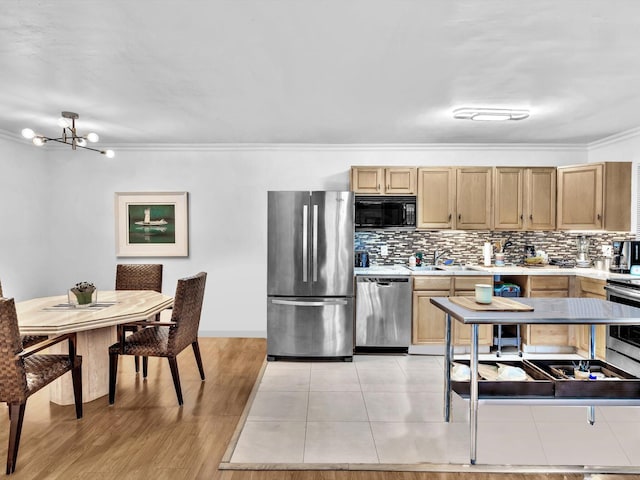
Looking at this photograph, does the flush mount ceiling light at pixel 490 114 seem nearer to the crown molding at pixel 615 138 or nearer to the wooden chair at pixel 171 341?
the crown molding at pixel 615 138

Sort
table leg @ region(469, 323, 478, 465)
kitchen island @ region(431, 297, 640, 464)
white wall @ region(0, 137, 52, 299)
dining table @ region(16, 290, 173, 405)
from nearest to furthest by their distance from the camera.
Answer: kitchen island @ region(431, 297, 640, 464), table leg @ region(469, 323, 478, 465), dining table @ region(16, 290, 173, 405), white wall @ region(0, 137, 52, 299)

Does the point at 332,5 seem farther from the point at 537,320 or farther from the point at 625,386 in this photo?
the point at 625,386

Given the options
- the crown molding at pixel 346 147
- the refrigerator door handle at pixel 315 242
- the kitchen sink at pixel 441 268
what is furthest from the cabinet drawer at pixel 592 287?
the refrigerator door handle at pixel 315 242

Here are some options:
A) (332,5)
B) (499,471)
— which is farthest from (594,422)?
(332,5)

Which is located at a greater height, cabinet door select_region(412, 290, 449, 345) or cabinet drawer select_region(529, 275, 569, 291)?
cabinet drawer select_region(529, 275, 569, 291)

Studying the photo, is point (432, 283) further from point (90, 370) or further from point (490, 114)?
point (90, 370)

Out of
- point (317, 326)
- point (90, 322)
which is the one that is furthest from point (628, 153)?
point (90, 322)

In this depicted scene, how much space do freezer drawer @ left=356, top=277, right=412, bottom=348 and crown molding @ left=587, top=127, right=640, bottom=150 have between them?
9.10ft

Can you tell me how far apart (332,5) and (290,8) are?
8.0 inches

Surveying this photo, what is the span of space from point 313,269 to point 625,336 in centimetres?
294

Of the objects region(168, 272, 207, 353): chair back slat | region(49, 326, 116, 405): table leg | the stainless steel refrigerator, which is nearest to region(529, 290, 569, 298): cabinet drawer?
the stainless steel refrigerator

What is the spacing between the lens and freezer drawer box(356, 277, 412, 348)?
457 cm

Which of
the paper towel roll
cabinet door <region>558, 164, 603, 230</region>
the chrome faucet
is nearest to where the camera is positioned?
cabinet door <region>558, 164, 603, 230</region>

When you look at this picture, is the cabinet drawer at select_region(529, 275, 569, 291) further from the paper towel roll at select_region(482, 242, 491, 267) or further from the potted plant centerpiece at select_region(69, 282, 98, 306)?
the potted plant centerpiece at select_region(69, 282, 98, 306)
